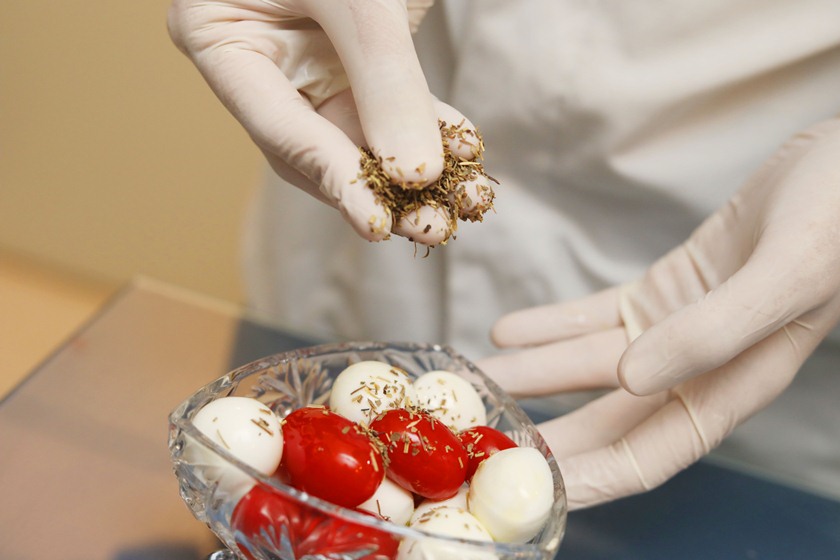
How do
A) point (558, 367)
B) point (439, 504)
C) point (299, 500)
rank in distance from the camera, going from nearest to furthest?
point (299, 500) < point (439, 504) < point (558, 367)

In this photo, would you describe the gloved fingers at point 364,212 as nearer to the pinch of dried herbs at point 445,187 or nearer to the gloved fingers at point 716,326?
the pinch of dried herbs at point 445,187

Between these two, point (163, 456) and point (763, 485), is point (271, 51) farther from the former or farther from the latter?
point (763, 485)

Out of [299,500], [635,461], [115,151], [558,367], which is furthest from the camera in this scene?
[115,151]

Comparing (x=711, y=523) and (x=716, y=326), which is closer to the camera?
(x=716, y=326)

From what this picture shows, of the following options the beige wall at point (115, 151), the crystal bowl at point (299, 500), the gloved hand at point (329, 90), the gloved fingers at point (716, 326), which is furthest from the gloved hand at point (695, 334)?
the beige wall at point (115, 151)

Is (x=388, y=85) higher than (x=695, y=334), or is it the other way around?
(x=388, y=85)

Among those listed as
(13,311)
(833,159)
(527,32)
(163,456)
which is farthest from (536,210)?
(13,311)

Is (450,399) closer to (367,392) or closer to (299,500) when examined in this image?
(367,392)

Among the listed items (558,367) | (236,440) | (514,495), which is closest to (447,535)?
(514,495)
